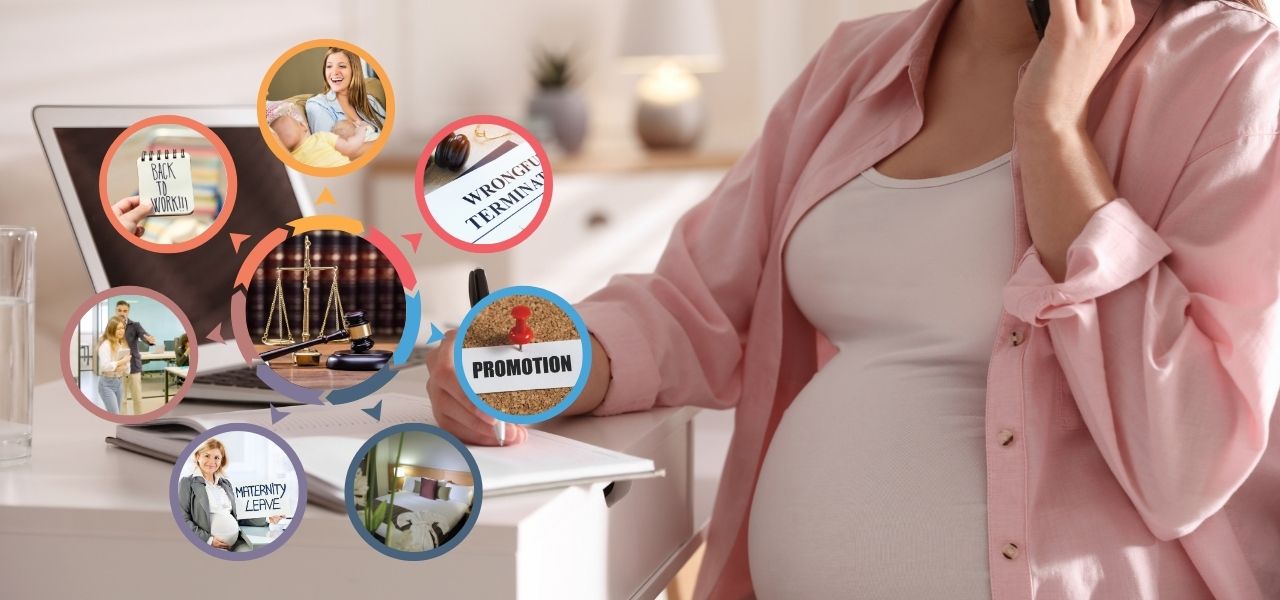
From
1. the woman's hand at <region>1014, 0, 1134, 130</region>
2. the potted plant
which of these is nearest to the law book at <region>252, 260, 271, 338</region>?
the woman's hand at <region>1014, 0, 1134, 130</region>

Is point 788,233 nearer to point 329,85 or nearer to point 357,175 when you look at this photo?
point 329,85

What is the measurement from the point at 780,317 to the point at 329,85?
0.63m

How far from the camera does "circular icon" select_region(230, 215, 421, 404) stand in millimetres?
551

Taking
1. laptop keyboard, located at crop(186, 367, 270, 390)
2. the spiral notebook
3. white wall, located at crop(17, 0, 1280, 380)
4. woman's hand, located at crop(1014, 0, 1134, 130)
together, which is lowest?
laptop keyboard, located at crop(186, 367, 270, 390)

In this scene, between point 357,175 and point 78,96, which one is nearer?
point 78,96

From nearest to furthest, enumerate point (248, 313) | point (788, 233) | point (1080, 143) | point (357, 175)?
point (248, 313), point (1080, 143), point (788, 233), point (357, 175)

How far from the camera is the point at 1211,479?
2.54 feet

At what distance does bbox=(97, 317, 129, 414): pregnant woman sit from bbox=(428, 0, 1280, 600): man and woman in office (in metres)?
0.16

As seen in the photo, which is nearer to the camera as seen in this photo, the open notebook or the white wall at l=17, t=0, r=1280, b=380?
the open notebook

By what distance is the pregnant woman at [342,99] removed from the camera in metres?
0.55

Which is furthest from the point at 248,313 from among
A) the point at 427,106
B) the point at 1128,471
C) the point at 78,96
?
the point at 427,106

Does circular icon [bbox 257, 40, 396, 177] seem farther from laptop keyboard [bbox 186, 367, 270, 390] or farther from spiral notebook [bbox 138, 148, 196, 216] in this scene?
laptop keyboard [bbox 186, 367, 270, 390]

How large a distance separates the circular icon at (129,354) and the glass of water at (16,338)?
0.15 m

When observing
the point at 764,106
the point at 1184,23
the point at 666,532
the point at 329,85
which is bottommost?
the point at 666,532
